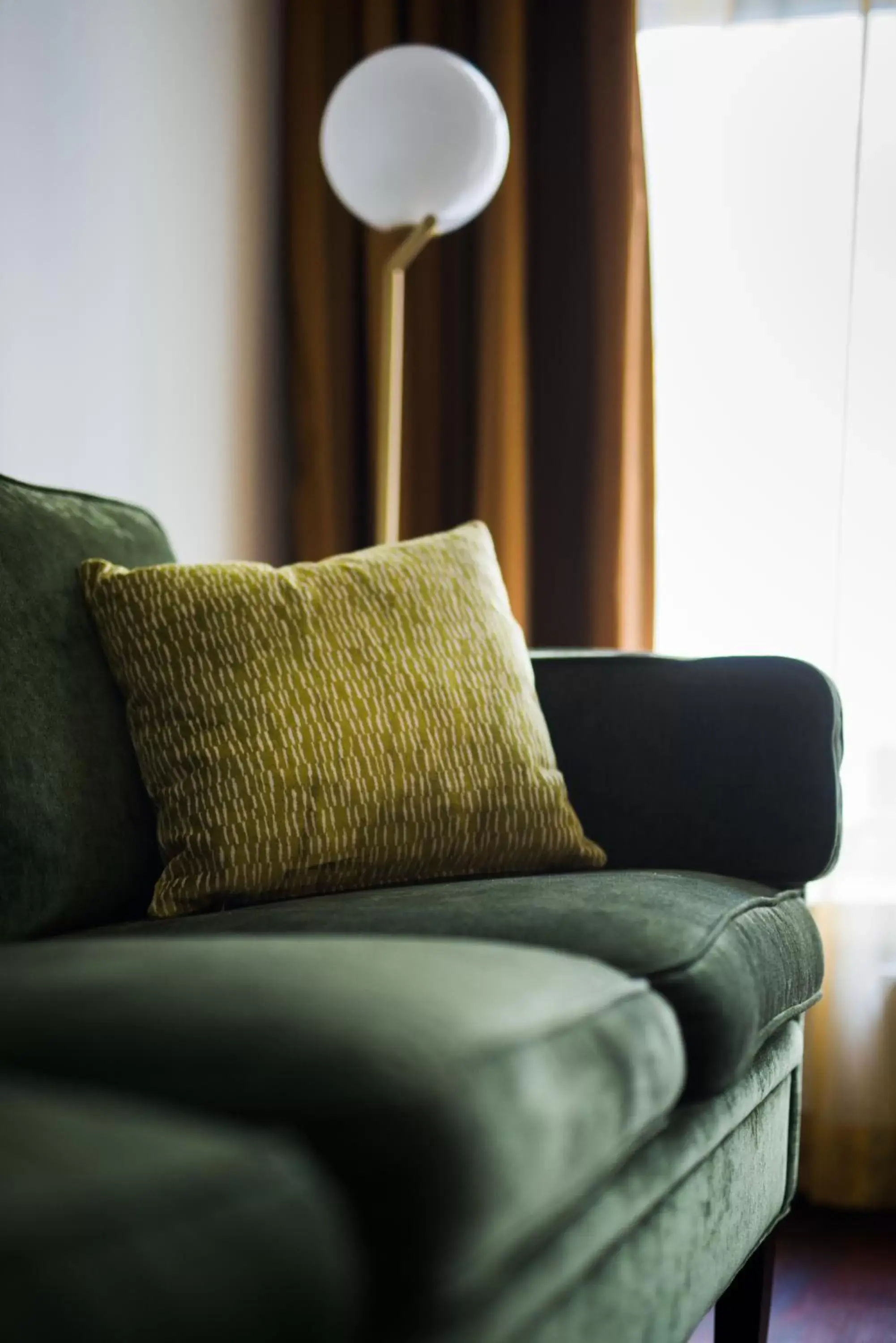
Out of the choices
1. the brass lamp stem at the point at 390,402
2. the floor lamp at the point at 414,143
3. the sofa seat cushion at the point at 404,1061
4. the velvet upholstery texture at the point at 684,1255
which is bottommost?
the velvet upholstery texture at the point at 684,1255

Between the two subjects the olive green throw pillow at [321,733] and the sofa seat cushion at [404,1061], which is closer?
the sofa seat cushion at [404,1061]

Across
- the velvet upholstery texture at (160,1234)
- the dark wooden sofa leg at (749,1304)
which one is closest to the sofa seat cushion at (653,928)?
the dark wooden sofa leg at (749,1304)

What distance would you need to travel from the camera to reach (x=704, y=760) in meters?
1.54

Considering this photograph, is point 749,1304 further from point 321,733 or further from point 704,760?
point 321,733

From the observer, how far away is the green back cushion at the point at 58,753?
46.4 inches

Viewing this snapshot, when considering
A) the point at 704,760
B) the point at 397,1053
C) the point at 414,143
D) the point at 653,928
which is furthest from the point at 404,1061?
the point at 414,143

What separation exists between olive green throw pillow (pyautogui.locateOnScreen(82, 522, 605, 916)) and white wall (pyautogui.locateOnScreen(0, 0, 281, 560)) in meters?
0.62

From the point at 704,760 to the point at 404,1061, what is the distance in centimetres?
101

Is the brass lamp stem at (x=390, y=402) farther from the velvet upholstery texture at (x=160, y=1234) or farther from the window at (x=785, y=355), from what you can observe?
the velvet upholstery texture at (x=160, y=1234)

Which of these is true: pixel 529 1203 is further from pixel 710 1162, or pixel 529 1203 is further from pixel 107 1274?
pixel 710 1162

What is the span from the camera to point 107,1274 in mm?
432

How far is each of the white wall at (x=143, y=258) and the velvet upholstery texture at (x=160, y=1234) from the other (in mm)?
1445

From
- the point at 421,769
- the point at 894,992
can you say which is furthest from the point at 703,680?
the point at 894,992

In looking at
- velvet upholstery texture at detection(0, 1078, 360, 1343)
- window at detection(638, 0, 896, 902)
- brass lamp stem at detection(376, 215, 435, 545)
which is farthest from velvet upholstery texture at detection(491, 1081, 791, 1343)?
brass lamp stem at detection(376, 215, 435, 545)
